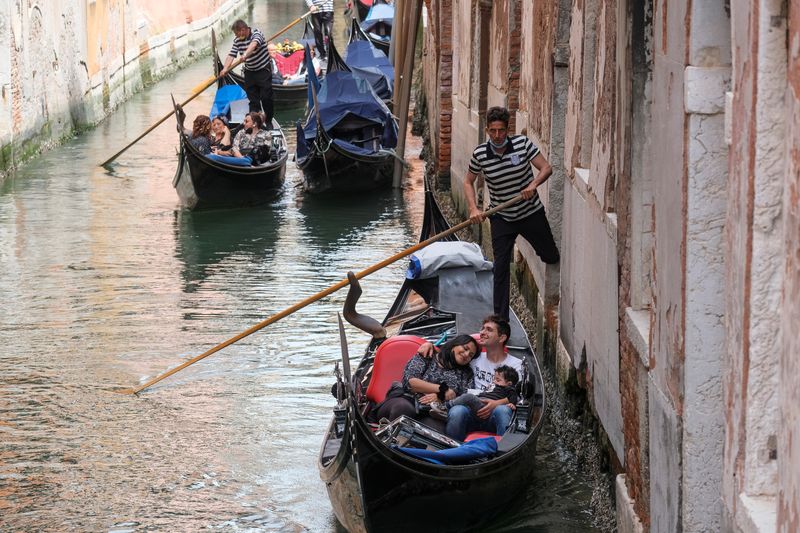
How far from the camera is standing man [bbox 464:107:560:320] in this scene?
4965 millimetres

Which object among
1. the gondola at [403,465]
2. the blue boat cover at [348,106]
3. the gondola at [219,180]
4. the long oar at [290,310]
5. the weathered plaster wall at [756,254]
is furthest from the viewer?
the blue boat cover at [348,106]

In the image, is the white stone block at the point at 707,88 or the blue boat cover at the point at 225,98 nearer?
the white stone block at the point at 707,88

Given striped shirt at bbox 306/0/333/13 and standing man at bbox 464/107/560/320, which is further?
striped shirt at bbox 306/0/333/13

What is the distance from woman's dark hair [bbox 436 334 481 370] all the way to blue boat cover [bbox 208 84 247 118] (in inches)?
267

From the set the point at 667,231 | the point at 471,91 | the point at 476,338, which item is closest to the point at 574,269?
the point at 476,338

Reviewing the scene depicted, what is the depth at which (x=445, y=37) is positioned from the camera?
31.8ft

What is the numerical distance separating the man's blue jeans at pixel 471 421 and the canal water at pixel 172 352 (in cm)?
29

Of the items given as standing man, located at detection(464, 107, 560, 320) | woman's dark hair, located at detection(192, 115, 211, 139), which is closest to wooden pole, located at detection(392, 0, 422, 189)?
woman's dark hair, located at detection(192, 115, 211, 139)

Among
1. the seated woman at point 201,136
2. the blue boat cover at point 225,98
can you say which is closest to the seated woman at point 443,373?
the seated woman at point 201,136

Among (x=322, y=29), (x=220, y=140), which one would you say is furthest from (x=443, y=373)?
(x=322, y=29)

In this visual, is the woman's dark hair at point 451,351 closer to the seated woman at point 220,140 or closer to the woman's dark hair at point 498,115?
the woman's dark hair at point 498,115

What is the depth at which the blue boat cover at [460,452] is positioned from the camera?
3633 millimetres

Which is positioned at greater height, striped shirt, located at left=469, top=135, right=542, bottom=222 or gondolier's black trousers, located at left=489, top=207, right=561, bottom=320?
striped shirt, located at left=469, top=135, right=542, bottom=222

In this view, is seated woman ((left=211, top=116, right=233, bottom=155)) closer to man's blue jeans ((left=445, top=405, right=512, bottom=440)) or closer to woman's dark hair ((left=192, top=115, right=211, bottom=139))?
woman's dark hair ((left=192, top=115, right=211, bottom=139))
